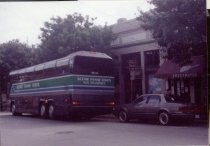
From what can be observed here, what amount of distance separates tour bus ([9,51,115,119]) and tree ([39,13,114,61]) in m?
1.40

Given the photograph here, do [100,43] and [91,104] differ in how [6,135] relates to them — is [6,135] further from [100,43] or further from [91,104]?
[100,43]

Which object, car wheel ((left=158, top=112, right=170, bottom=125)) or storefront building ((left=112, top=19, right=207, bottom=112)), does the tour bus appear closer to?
car wheel ((left=158, top=112, right=170, bottom=125))

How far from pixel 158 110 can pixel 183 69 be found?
12.8ft

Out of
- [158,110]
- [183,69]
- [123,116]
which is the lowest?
[123,116]

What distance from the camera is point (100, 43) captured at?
73.4 ft

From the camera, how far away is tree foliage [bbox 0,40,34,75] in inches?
585

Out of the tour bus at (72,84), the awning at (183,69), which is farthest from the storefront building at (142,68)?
the tour bus at (72,84)

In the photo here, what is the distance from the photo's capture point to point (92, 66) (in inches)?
661

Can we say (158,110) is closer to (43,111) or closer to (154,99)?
(154,99)

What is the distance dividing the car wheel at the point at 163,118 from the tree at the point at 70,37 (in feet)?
21.6

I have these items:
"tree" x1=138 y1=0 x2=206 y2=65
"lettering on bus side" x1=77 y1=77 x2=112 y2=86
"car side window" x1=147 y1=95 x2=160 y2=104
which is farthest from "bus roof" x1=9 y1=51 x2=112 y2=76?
"car side window" x1=147 y1=95 x2=160 y2=104

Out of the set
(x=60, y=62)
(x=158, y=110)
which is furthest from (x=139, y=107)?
(x=60, y=62)

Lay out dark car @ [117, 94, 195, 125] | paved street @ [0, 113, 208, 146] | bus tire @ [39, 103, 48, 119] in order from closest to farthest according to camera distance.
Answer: paved street @ [0, 113, 208, 146]
dark car @ [117, 94, 195, 125]
bus tire @ [39, 103, 48, 119]

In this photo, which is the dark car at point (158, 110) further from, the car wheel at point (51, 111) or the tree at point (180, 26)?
the car wheel at point (51, 111)
